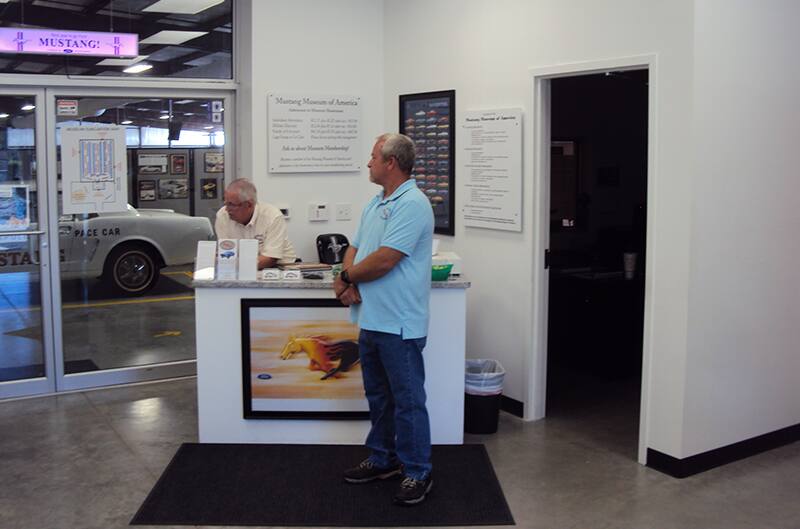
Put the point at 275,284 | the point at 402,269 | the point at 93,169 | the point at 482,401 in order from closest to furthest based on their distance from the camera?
the point at 402,269 → the point at 275,284 → the point at 482,401 → the point at 93,169

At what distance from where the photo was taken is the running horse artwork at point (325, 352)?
480 cm

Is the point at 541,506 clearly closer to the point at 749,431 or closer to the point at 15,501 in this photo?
the point at 749,431

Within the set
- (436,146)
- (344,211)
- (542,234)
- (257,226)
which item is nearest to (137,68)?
(257,226)

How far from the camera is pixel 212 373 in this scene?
189 inches

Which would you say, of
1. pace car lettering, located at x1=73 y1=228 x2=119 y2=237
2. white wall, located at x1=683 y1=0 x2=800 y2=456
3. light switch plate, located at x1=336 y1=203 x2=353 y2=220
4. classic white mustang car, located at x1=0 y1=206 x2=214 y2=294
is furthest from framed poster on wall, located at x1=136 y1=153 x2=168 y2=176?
white wall, located at x1=683 y1=0 x2=800 y2=456

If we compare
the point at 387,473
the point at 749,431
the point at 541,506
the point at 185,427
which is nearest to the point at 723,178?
the point at 749,431

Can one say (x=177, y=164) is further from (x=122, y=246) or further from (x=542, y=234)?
(x=542, y=234)

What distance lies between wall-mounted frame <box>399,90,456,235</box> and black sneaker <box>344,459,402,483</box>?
1.97 metres

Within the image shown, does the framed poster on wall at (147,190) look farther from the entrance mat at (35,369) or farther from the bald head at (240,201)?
the entrance mat at (35,369)

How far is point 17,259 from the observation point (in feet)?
19.0

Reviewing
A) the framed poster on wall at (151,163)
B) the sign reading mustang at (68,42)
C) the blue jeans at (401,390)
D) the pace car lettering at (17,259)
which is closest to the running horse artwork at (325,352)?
the blue jeans at (401,390)

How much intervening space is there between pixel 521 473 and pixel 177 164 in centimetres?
317

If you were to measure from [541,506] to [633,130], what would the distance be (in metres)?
4.43

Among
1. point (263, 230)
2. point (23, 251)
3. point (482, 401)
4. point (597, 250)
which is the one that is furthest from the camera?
point (597, 250)
